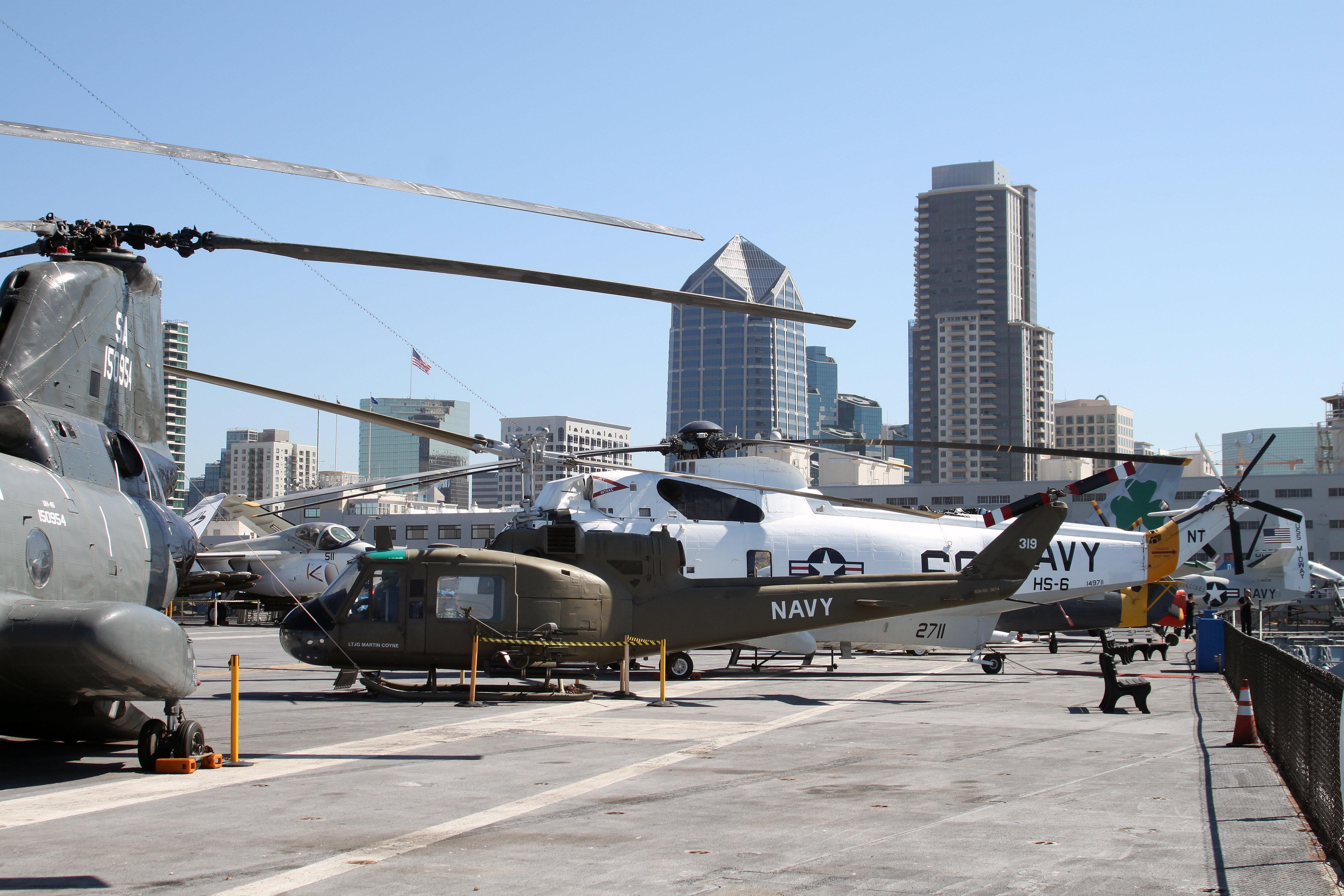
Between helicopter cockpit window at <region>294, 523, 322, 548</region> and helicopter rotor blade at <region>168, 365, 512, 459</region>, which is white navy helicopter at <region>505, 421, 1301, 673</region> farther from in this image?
helicopter cockpit window at <region>294, 523, 322, 548</region>

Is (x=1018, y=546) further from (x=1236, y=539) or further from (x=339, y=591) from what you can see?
(x=1236, y=539)

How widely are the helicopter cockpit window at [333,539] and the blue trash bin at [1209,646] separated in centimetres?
2629

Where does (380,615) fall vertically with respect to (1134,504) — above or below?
below

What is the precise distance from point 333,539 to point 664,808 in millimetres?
32281

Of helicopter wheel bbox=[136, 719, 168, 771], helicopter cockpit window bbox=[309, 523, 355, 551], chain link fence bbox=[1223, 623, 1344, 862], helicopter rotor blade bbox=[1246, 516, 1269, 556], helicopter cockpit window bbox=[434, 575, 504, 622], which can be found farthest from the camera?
helicopter rotor blade bbox=[1246, 516, 1269, 556]

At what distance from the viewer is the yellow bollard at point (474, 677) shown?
15719 millimetres

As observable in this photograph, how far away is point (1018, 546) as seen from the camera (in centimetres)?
1998

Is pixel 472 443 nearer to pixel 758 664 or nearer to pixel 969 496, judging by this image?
pixel 758 664

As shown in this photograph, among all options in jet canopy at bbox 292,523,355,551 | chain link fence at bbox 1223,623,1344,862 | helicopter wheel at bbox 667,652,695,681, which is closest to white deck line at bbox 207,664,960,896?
chain link fence at bbox 1223,623,1344,862

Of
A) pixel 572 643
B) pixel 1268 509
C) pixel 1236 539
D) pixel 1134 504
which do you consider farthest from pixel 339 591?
pixel 1134 504

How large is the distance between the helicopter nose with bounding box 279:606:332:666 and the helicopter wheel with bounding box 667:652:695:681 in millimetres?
6165

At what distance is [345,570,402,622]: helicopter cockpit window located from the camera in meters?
17.4

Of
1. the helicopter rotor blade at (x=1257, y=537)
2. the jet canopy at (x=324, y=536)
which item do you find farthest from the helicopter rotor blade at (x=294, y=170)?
the helicopter rotor blade at (x=1257, y=537)

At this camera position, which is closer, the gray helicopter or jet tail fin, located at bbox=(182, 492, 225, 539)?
the gray helicopter
